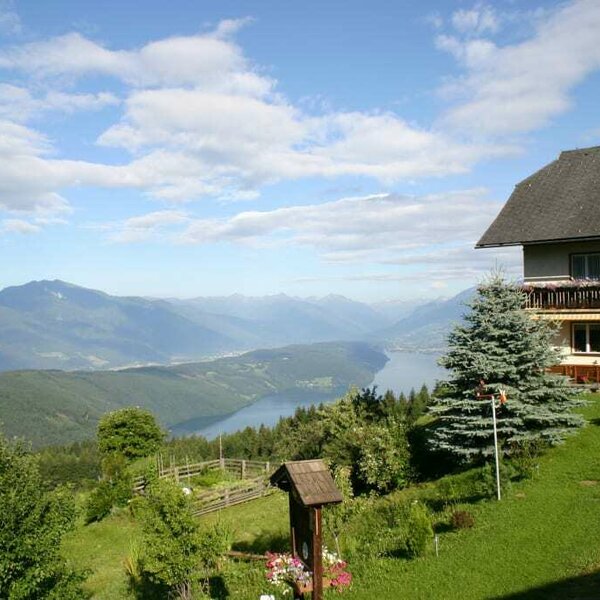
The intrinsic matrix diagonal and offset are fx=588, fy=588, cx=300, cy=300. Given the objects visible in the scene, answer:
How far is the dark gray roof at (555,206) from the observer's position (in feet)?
96.3

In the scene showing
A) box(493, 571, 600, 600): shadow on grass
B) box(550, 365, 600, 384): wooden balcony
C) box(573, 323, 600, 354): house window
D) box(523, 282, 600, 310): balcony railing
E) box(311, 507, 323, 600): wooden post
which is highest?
box(523, 282, 600, 310): balcony railing

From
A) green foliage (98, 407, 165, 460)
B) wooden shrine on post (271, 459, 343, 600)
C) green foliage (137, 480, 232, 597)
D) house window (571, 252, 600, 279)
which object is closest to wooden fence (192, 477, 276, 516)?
green foliage (98, 407, 165, 460)

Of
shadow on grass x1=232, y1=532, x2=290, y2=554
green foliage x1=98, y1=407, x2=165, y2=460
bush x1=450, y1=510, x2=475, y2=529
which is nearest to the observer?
bush x1=450, y1=510, x2=475, y2=529

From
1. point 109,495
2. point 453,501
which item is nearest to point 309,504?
point 453,501

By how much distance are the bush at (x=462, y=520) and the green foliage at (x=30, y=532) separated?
33.2 feet

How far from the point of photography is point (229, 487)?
37562 mm

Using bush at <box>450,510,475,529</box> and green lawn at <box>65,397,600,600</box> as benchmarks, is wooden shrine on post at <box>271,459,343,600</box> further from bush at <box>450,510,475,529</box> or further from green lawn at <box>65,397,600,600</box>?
bush at <box>450,510,475,529</box>

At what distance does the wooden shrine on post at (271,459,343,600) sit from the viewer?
11.9 m

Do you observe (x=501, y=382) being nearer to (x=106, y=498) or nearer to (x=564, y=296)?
(x=564, y=296)

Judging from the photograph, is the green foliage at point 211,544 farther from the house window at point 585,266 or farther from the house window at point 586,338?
the house window at point 585,266

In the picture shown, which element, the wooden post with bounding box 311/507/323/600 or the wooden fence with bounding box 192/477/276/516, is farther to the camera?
the wooden fence with bounding box 192/477/276/516

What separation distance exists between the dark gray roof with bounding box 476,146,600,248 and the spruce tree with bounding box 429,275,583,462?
9.22 m

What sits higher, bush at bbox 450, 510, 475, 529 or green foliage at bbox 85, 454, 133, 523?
bush at bbox 450, 510, 475, 529

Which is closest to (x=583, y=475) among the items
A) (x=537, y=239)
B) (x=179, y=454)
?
(x=537, y=239)
